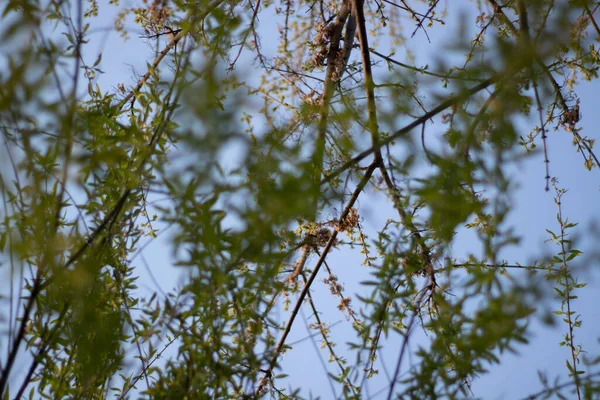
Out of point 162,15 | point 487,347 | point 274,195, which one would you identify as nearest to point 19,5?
point 274,195

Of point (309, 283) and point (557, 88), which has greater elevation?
point (557, 88)

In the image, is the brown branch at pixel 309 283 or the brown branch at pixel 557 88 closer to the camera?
the brown branch at pixel 309 283

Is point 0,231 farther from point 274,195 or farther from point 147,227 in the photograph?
point 147,227

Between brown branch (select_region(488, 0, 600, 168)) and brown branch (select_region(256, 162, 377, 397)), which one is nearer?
brown branch (select_region(256, 162, 377, 397))

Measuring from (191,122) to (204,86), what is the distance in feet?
0.17

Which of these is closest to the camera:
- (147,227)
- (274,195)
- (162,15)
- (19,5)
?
(274,195)

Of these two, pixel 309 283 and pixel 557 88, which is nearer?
pixel 309 283

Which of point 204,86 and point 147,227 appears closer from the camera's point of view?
point 204,86

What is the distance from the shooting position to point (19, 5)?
84 cm

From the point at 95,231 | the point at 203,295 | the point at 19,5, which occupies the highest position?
the point at 19,5

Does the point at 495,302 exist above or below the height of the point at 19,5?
below

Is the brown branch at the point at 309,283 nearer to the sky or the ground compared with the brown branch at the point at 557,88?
nearer to the ground

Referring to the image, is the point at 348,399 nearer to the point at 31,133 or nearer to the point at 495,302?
the point at 495,302

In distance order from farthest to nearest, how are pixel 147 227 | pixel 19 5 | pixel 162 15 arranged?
pixel 162 15, pixel 147 227, pixel 19 5
